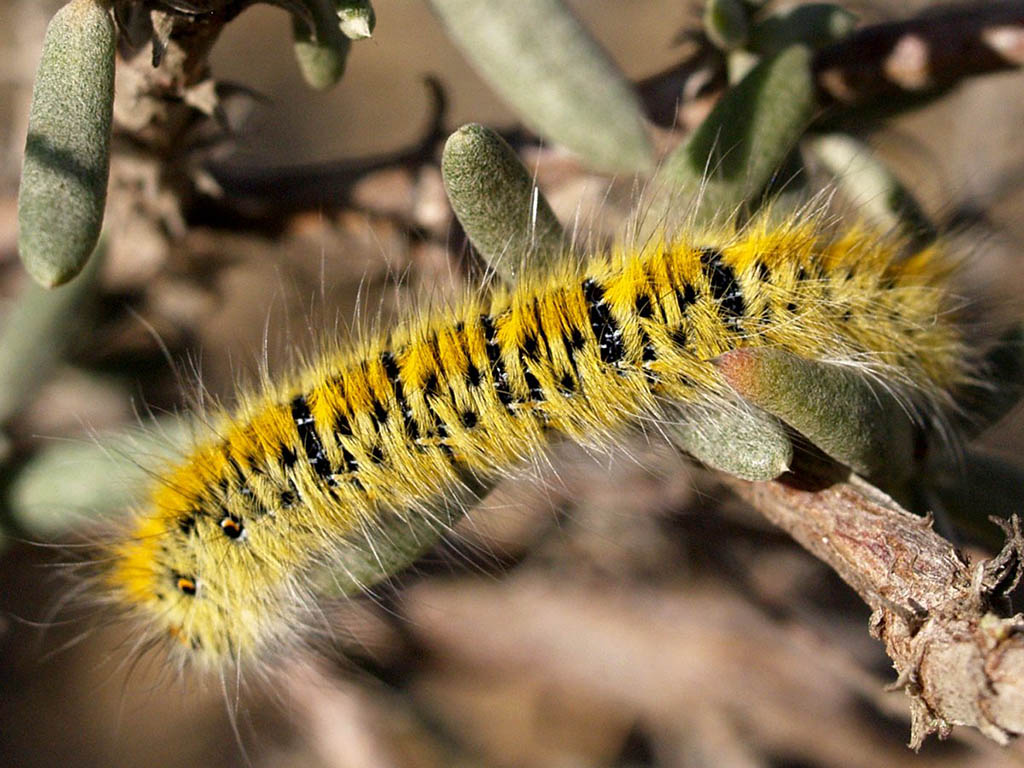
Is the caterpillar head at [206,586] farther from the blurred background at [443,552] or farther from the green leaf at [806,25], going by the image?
the green leaf at [806,25]

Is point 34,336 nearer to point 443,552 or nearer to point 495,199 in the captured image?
point 443,552

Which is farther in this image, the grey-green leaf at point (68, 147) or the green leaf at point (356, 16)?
the green leaf at point (356, 16)

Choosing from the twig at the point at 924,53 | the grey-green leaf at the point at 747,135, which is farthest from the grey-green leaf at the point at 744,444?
the twig at the point at 924,53

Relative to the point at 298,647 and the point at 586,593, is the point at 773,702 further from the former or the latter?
the point at 298,647

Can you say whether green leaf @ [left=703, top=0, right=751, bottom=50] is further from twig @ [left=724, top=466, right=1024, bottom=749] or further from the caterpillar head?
the caterpillar head

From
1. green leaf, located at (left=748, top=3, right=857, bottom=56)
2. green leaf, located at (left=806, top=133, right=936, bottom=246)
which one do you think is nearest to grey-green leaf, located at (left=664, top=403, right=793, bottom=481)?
green leaf, located at (left=806, top=133, right=936, bottom=246)

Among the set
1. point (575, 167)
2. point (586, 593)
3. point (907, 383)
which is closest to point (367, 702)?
point (586, 593)
